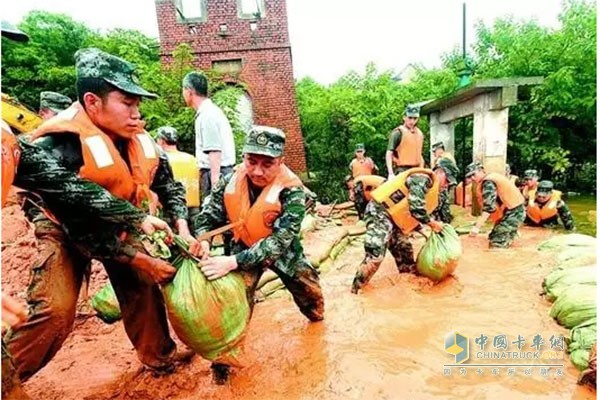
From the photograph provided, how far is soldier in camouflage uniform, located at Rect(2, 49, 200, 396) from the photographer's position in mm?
2109

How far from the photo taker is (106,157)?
2258 mm

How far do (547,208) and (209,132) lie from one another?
254 inches

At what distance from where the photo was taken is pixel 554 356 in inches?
115

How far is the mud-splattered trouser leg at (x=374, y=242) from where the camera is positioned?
4445 millimetres

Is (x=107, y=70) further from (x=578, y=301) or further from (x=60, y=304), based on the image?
(x=578, y=301)

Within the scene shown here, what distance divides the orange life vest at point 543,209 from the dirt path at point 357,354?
3777 millimetres

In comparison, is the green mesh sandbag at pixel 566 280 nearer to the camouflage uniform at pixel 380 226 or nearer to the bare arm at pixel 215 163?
the camouflage uniform at pixel 380 226

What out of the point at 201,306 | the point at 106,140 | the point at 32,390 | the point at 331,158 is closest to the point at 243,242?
the point at 201,306

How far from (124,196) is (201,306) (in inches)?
27.5

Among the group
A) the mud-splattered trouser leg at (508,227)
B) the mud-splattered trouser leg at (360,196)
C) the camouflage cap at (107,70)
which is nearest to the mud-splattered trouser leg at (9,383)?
the camouflage cap at (107,70)

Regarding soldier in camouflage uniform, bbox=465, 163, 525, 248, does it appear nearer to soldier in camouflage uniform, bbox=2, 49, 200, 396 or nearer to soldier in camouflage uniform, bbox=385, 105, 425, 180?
soldier in camouflage uniform, bbox=385, 105, 425, 180

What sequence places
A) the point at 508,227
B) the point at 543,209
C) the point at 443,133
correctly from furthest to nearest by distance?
the point at 443,133
the point at 543,209
the point at 508,227

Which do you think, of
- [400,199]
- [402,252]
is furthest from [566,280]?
Result: [400,199]

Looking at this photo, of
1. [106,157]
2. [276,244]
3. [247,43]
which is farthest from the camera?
[247,43]
